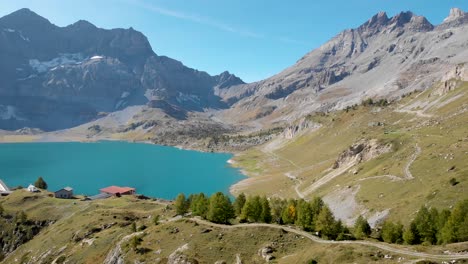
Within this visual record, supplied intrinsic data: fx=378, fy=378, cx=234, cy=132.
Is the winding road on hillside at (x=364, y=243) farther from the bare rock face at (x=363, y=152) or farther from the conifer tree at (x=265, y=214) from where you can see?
the bare rock face at (x=363, y=152)

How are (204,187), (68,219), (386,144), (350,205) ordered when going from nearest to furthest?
1. (350,205)
2. (68,219)
3. (386,144)
4. (204,187)

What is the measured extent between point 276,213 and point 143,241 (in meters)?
25.2

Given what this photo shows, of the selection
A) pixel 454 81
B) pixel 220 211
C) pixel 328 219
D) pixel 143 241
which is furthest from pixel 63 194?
pixel 454 81

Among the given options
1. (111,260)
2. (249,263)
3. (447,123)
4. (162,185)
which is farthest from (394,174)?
(162,185)

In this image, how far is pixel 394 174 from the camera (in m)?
92.2

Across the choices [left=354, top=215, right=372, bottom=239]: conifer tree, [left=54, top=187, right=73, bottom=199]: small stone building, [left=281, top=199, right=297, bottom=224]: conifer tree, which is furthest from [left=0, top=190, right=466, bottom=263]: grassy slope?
[left=354, top=215, right=372, bottom=239]: conifer tree

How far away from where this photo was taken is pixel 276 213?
71.6 meters

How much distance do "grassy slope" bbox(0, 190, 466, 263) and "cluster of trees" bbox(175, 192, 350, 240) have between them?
12.1ft

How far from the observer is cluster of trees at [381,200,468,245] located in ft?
153

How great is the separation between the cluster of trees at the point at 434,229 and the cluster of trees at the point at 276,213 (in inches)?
267

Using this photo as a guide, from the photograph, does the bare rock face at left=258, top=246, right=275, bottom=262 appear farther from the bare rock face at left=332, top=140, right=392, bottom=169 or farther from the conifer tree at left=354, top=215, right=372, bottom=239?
the bare rock face at left=332, top=140, right=392, bottom=169

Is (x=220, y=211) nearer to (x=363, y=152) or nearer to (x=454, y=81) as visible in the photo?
(x=363, y=152)

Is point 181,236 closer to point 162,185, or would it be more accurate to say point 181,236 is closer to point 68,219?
point 68,219

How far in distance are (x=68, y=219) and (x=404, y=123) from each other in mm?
132552
